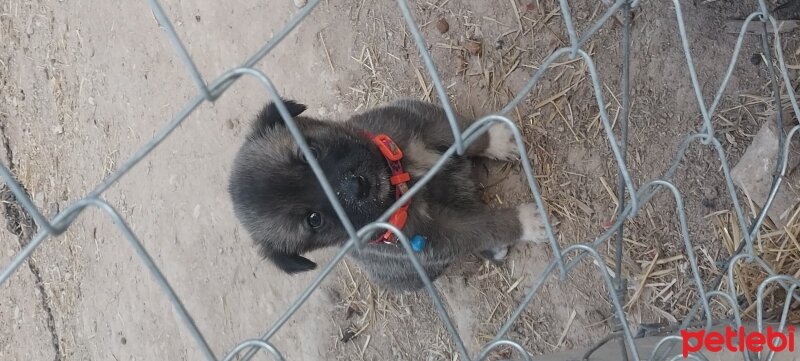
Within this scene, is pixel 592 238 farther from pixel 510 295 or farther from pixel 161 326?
pixel 161 326

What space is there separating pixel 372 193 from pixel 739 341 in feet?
4.51

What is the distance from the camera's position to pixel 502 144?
3248 mm

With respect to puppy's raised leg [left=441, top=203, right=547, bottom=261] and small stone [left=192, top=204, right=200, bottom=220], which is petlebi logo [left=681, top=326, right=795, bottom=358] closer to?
puppy's raised leg [left=441, top=203, right=547, bottom=261]

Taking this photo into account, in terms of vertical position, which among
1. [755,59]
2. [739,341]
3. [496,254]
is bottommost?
[496,254]

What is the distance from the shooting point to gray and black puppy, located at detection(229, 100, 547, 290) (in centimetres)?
263

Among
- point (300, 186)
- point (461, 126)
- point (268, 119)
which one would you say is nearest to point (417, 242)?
point (300, 186)

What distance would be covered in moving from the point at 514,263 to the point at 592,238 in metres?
0.45

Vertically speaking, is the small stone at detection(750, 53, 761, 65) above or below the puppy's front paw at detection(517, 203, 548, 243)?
above

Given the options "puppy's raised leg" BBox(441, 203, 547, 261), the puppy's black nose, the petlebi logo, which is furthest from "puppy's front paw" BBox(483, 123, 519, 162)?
the petlebi logo

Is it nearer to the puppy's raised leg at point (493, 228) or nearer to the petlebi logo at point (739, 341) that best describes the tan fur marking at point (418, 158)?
the puppy's raised leg at point (493, 228)

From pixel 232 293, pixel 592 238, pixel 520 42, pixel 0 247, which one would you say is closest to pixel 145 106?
pixel 232 293

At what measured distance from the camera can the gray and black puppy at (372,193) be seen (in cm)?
263

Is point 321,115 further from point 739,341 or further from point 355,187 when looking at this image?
point 739,341

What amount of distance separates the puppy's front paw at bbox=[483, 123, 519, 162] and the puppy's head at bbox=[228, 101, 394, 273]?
0.72m
